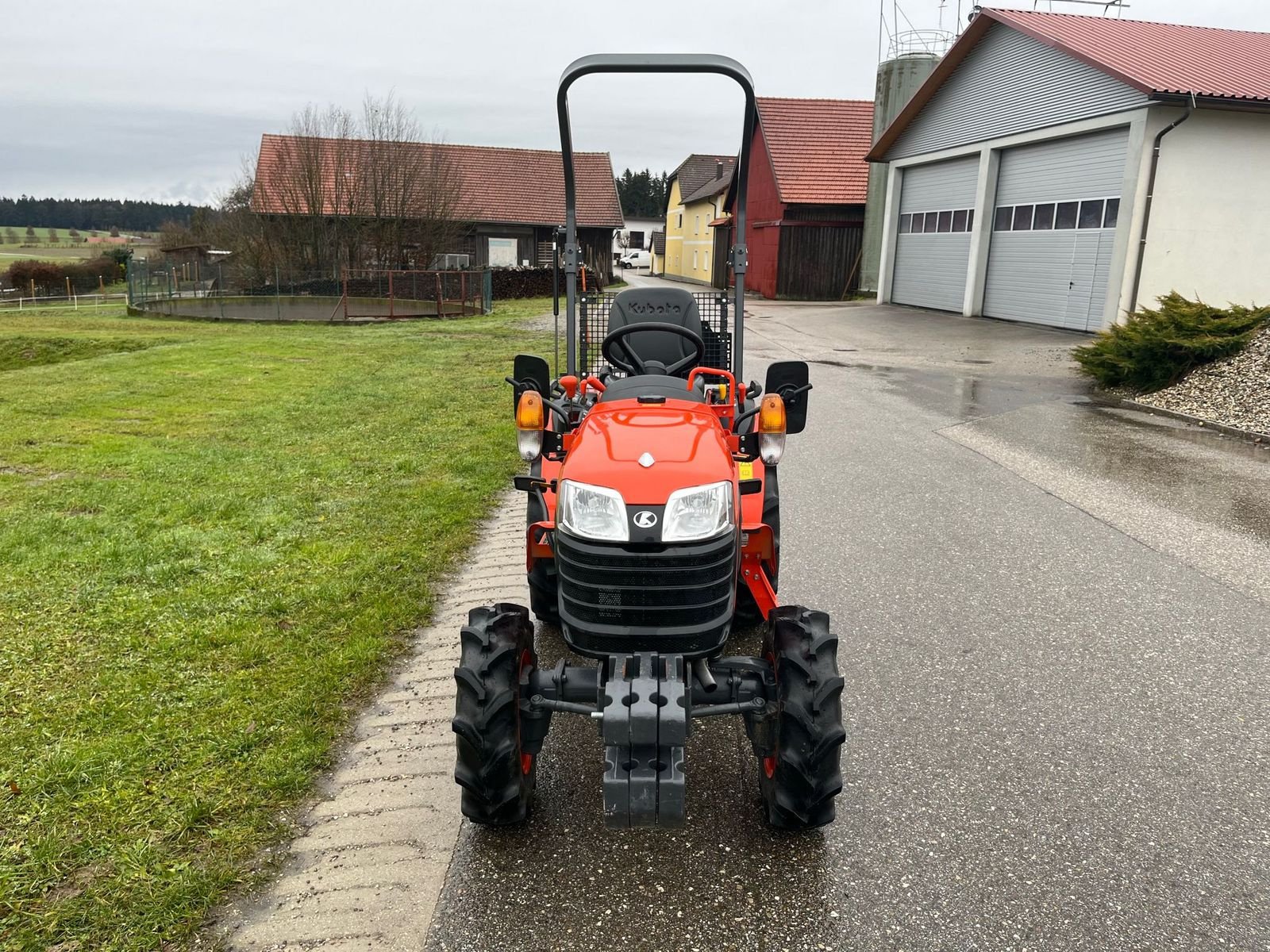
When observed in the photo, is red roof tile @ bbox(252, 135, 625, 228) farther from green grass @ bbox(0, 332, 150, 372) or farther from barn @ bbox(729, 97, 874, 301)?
green grass @ bbox(0, 332, 150, 372)

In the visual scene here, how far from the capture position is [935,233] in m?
24.2

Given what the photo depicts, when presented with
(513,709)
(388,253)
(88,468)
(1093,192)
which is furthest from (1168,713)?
(388,253)

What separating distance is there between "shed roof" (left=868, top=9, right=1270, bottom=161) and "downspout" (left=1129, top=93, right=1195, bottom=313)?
1.50 feet

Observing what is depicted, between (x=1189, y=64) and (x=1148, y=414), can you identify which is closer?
(x=1148, y=414)

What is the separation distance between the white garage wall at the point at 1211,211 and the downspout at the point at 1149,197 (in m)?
0.06

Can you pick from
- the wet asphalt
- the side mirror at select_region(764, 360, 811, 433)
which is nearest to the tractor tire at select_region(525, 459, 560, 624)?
the wet asphalt

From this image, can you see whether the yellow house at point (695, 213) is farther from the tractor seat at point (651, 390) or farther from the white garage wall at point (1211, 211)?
the tractor seat at point (651, 390)

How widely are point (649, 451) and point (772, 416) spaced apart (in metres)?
0.75

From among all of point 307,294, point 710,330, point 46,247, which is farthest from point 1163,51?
point 46,247

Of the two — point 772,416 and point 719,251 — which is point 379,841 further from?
point 719,251

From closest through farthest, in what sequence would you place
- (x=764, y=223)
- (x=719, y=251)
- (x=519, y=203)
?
(x=764, y=223), (x=519, y=203), (x=719, y=251)

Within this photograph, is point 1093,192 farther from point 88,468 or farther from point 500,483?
point 88,468

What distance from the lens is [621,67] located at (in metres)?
3.98

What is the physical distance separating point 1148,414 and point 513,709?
Result: 1020 centimetres
